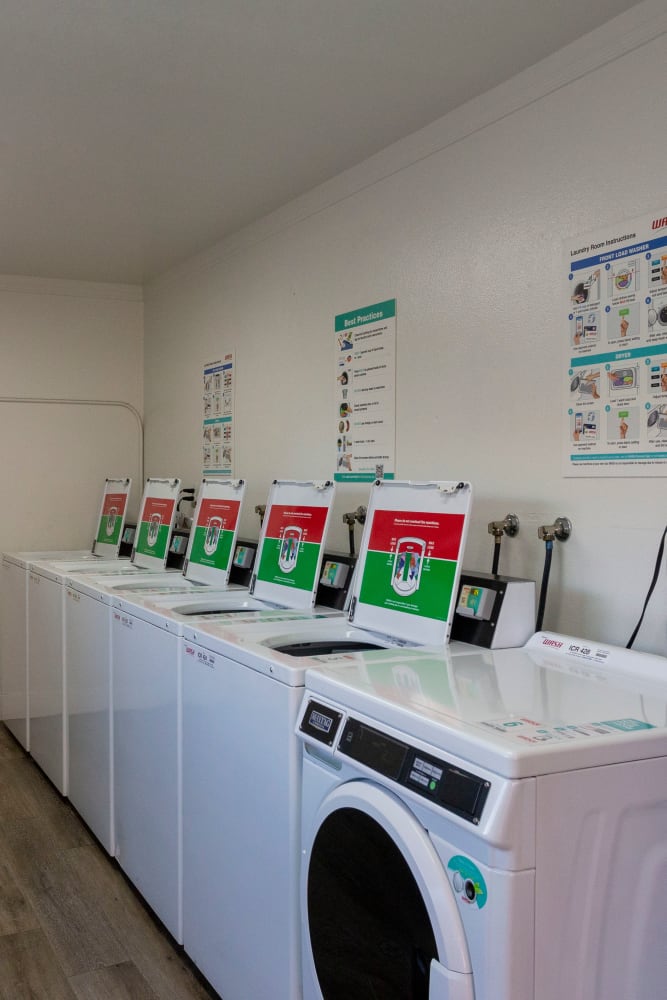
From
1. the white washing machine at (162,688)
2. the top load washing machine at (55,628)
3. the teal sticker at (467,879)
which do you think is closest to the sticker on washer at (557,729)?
the teal sticker at (467,879)

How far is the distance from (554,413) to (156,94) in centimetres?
145

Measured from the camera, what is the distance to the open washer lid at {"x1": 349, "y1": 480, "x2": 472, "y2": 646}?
85.6 inches

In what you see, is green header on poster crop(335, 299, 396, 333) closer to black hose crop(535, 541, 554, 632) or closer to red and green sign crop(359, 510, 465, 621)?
red and green sign crop(359, 510, 465, 621)

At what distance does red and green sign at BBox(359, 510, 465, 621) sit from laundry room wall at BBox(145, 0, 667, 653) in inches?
10.3

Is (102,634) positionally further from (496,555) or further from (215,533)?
(496,555)

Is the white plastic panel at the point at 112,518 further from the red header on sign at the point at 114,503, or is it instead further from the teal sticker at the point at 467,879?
the teal sticker at the point at 467,879

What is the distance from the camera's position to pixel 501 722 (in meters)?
1.36

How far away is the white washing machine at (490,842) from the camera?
46.7 inches

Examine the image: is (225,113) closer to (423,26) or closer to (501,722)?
(423,26)

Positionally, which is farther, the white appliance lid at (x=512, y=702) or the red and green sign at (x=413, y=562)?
the red and green sign at (x=413, y=562)

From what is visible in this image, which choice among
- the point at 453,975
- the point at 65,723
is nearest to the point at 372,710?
the point at 453,975

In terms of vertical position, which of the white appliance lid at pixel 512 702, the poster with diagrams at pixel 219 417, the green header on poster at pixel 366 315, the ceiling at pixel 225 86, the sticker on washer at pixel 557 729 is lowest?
the white appliance lid at pixel 512 702

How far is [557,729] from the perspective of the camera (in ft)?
4.30

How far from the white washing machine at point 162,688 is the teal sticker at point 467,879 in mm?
1176
